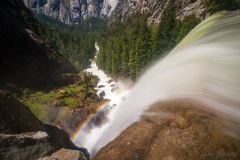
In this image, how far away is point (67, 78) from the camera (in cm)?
5906

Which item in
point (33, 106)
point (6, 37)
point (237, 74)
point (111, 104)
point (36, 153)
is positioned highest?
point (6, 37)

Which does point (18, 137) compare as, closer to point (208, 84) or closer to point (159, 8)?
point (208, 84)

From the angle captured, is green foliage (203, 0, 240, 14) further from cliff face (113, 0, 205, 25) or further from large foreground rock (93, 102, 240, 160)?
large foreground rock (93, 102, 240, 160)

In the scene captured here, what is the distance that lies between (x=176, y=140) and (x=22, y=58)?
47.7 meters

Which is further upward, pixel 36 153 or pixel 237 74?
pixel 36 153

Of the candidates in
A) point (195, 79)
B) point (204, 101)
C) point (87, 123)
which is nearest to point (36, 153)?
point (204, 101)

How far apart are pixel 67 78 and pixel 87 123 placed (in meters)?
26.0

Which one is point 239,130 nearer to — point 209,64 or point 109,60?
point 209,64

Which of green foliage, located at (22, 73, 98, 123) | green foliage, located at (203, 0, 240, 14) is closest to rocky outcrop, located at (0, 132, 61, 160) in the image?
green foliage, located at (22, 73, 98, 123)

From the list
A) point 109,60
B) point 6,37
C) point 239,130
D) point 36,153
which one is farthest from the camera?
point 109,60

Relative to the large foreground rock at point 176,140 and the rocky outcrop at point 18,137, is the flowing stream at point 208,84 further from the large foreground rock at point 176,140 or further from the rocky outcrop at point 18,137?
the rocky outcrop at point 18,137

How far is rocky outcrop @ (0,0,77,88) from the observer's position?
42.4m

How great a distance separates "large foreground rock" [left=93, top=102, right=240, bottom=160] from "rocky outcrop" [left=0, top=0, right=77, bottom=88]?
134 feet

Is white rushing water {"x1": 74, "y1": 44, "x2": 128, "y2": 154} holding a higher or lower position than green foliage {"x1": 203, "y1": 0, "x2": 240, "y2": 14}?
lower
